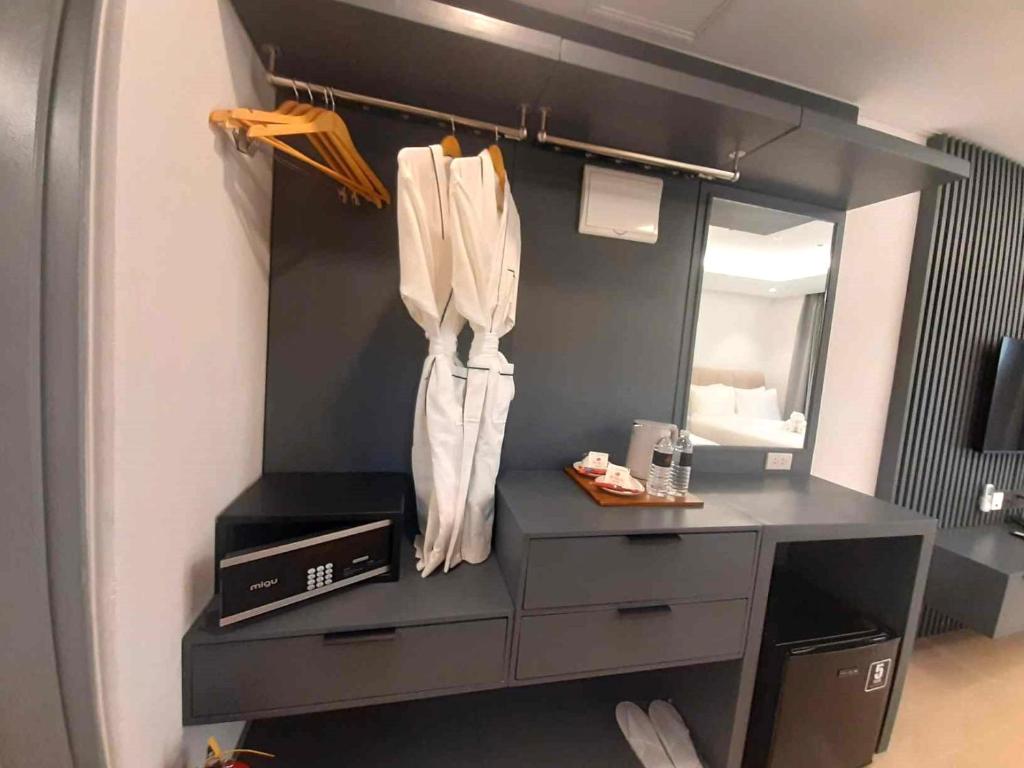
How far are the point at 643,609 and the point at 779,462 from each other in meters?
0.96

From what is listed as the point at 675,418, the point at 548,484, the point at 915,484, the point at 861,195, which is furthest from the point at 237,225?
the point at 915,484

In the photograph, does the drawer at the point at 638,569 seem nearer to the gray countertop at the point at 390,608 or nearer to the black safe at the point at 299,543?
the gray countertop at the point at 390,608

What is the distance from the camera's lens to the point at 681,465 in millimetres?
1188

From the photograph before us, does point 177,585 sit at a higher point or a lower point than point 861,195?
lower

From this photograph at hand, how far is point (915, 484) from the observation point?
189 cm

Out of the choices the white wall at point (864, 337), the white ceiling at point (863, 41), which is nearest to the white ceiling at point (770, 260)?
the white wall at point (864, 337)

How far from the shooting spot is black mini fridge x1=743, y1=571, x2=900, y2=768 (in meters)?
1.16

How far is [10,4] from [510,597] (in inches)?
47.9

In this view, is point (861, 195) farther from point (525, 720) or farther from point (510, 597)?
point (525, 720)

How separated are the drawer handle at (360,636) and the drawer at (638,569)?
0.98 feet

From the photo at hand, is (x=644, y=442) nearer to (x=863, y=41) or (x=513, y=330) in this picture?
(x=513, y=330)

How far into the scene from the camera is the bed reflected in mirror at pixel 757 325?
1.46 m

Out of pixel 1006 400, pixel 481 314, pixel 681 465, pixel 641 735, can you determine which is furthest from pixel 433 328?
pixel 1006 400

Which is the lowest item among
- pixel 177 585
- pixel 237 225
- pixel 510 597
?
pixel 510 597
